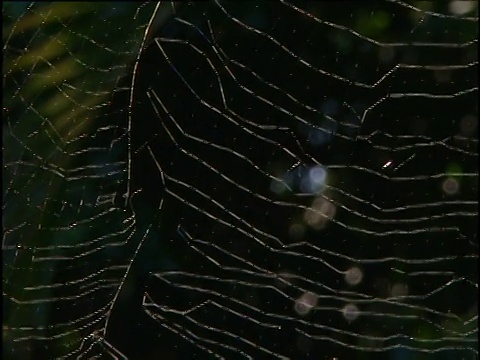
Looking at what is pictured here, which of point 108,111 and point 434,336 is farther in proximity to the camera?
point 434,336

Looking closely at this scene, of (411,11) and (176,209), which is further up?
(411,11)

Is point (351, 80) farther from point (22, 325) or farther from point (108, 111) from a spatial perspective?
point (22, 325)

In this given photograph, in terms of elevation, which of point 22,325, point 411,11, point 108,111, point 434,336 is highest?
point 411,11

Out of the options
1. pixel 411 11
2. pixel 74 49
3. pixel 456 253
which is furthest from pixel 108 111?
pixel 456 253

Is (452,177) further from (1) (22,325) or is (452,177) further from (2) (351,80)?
(1) (22,325)

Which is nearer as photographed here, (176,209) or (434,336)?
(176,209)

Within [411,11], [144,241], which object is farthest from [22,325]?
[411,11]
